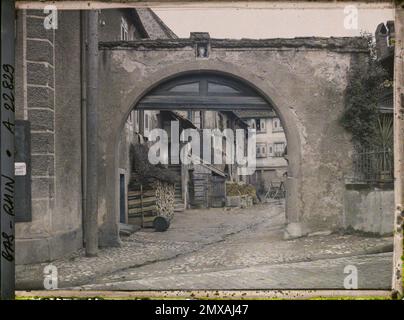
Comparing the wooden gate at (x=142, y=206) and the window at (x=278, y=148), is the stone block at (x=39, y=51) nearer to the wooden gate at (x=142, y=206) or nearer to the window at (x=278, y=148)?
the wooden gate at (x=142, y=206)

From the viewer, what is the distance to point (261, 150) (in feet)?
141

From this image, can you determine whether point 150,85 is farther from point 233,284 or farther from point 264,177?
point 264,177

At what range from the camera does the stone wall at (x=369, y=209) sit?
297 inches

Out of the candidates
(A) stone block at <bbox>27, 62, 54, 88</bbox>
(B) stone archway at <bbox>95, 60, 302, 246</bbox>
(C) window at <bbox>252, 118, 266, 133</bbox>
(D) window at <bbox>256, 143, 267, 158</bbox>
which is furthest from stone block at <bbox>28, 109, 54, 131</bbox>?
(C) window at <bbox>252, 118, 266, 133</bbox>

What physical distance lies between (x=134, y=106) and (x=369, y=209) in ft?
17.1

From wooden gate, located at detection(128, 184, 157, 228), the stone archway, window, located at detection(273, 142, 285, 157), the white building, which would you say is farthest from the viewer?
window, located at detection(273, 142, 285, 157)

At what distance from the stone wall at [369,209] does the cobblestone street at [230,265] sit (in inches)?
10.5

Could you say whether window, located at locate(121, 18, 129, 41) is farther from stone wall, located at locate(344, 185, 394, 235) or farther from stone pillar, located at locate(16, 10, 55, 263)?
stone wall, located at locate(344, 185, 394, 235)

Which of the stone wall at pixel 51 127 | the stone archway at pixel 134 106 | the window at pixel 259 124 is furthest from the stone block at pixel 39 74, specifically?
the window at pixel 259 124

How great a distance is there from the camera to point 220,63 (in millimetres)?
9266

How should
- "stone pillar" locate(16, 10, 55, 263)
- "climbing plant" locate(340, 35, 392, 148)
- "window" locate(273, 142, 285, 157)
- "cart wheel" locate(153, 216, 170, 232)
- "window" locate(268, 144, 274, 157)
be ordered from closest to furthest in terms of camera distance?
"stone pillar" locate(16, 10, 55, 263), "climbing plant" locate(340, 35, 392, 148), "cart wheel" locate(153, 216, 170, 232), "window" locate(273, 142, 285, 157), "window" locate(268, 144, 274, 157)

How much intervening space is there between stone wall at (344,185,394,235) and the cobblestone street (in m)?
0.27

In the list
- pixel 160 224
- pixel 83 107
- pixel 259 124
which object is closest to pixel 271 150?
pixel 259 124

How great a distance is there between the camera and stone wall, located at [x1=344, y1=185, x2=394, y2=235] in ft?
24.8
